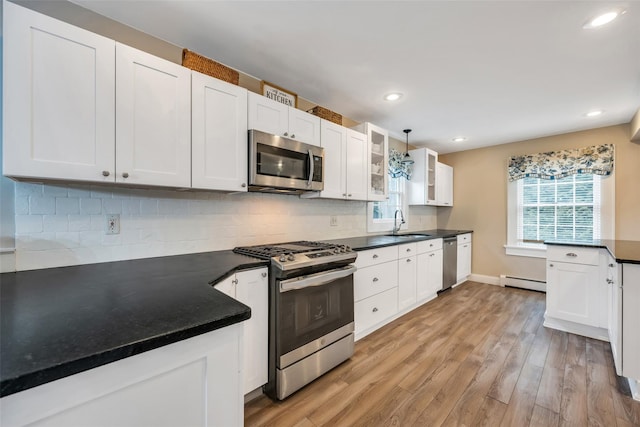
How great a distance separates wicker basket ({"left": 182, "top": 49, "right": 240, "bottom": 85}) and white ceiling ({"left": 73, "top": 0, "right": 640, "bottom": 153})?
0.57 ft

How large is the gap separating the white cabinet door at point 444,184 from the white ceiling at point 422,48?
1645 mm

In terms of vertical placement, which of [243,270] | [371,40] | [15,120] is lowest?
[243,270]

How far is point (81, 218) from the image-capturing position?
1.61 metres

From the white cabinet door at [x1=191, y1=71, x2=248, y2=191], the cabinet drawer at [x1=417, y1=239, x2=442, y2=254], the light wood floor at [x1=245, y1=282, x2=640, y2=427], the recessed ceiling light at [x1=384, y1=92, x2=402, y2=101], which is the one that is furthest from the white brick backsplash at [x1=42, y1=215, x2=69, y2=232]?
the cabinet drawer at [x1=417, y1=239, x2=442, y2=254]

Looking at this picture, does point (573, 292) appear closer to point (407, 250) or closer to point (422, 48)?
point (407, 250)

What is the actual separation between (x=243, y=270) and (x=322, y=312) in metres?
0.73

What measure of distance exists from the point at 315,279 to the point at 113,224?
4.42 feet

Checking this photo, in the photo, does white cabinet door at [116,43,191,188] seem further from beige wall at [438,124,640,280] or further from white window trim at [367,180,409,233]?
beige wall at [438,124,640,280]

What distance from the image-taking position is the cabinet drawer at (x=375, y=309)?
258 centimetres

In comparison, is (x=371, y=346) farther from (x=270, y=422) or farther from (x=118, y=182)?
(x=118, y=182)

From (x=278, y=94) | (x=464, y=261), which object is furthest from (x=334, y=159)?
(x=464, y=261)

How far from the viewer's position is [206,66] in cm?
186

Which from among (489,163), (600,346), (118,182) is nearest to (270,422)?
(118,182)

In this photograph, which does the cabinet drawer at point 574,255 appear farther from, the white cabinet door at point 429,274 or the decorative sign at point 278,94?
the decorative sign at point 278,94
